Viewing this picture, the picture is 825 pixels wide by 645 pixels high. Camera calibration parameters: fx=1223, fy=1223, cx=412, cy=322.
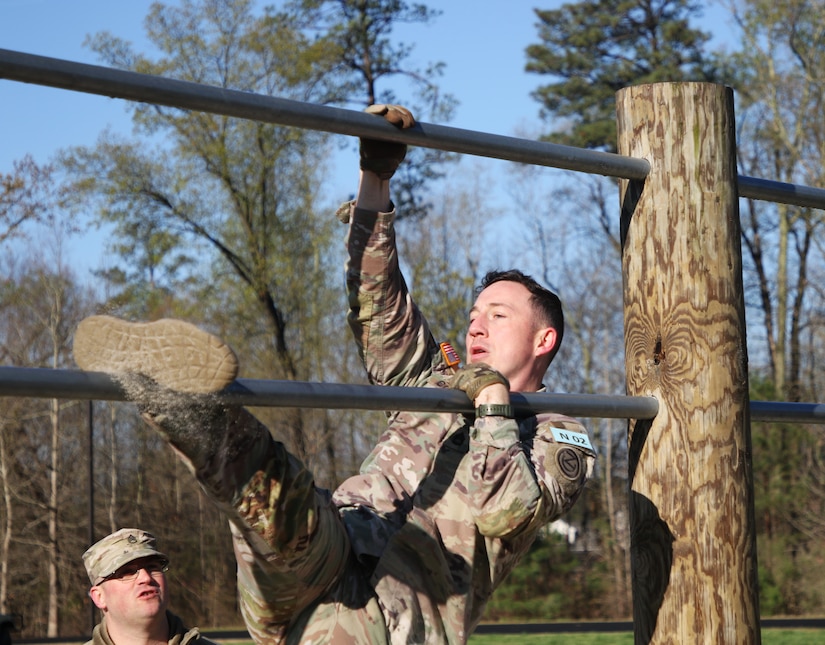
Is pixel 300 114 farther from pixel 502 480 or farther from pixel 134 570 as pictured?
pixel 134 570

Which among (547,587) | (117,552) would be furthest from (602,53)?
(117,552)

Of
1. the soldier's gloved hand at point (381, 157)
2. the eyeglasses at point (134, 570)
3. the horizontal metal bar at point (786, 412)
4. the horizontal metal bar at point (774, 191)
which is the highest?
the soldier's gloved hand at point (381, 157)

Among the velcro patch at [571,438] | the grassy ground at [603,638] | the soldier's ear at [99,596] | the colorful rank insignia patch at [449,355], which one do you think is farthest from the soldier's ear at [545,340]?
the grassy ground at [603,638]

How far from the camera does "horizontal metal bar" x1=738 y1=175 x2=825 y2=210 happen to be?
211 centimetres

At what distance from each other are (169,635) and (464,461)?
1.64 meters

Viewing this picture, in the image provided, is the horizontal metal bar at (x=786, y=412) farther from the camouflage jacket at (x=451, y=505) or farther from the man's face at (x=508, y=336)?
the man's face at (x=508, y=336)

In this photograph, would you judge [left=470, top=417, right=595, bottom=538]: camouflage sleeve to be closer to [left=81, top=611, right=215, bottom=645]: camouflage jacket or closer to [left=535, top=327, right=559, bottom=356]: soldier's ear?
[left=535, top=327, right=559, bottom=356]: soldier's ear

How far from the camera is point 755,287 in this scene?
2481 cm

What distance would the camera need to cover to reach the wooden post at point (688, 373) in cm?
197

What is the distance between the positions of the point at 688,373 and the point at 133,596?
1.88 m

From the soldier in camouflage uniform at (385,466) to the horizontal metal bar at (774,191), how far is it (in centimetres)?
53

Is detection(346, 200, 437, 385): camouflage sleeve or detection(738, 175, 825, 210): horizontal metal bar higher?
detection(738, 175, 825, 210): horizontal metal bar

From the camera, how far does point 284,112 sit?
163 cm

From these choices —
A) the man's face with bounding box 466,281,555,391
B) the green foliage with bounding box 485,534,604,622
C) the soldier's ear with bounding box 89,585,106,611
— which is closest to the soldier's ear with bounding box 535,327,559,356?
the man's face with bounding box 466,281,555,391
